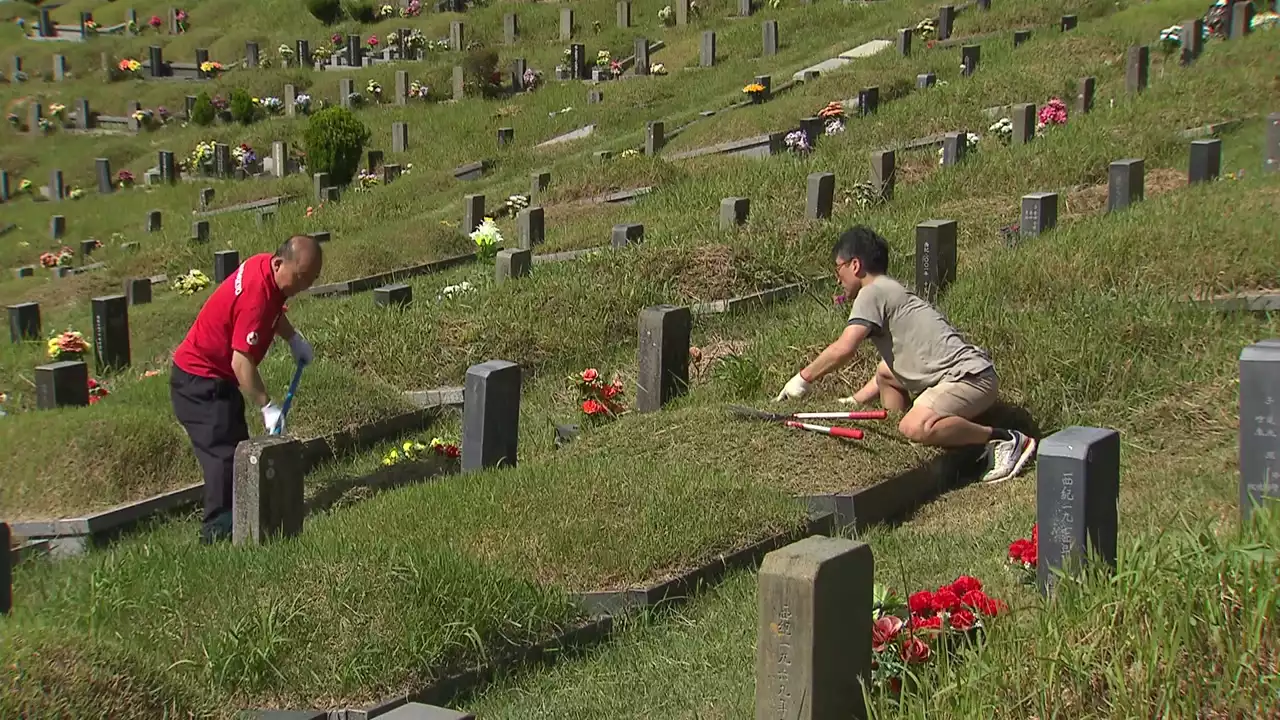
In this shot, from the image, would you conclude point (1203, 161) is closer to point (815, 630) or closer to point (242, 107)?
point (815, 630)

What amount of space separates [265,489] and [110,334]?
17.6ft

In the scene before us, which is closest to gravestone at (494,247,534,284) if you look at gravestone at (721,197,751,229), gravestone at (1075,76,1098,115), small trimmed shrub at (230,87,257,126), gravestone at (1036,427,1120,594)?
gravestone at (721,197,751,229)

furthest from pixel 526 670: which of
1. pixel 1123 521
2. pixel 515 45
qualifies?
pixel 515 45

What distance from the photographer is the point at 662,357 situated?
895 centimetres

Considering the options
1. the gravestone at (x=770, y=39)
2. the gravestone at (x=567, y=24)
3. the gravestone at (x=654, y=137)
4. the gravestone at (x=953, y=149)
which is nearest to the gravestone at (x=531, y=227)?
the gravestone at (x=953, y=149)

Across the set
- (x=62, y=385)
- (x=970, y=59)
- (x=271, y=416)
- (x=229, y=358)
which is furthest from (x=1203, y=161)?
(x=970, y=59)

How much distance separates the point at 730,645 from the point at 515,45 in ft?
96.6

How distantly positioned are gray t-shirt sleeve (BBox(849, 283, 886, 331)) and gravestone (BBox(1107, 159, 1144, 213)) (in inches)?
174

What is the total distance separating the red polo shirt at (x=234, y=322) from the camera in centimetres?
771

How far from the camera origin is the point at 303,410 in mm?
9570

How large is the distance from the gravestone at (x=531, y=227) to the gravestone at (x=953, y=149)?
4208mm

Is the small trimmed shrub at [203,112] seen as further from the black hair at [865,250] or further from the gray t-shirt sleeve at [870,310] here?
the gray t-shirt sleeve at [870,310]

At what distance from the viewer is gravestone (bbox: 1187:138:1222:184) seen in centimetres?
1222

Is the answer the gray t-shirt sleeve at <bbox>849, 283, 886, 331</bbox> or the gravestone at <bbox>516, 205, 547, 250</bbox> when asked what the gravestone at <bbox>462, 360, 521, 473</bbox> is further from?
the gravestone at <bbox>516, 205, 547, 250</bbox>
